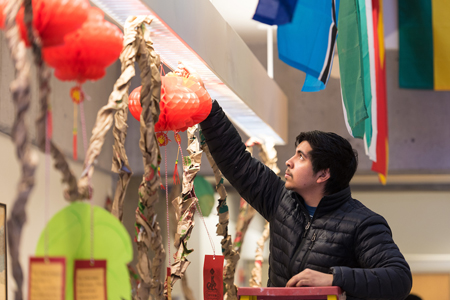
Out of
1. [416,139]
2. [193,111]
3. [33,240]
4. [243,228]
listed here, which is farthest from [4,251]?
[416,139]

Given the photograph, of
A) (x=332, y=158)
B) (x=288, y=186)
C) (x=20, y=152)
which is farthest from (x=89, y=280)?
(x=332, y=158)

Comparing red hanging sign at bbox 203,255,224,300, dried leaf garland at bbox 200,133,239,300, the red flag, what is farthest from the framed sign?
the red flag

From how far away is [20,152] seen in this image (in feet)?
3.11

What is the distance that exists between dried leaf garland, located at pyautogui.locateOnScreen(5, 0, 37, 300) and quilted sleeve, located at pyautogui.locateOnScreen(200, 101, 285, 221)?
116cm

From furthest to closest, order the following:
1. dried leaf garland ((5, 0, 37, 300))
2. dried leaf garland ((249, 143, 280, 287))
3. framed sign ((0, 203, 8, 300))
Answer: dried leaf garland ((249, 143, 280, 287)) → framed sign ((0, 203, 8, 300)) → dried leaf garland ((5, 0, 37, 300))

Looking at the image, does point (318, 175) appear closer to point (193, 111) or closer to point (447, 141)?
point (193, 111)

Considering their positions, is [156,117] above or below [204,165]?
below

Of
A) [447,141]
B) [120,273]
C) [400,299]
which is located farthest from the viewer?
[447,141]

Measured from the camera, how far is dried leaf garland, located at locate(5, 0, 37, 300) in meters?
0.93

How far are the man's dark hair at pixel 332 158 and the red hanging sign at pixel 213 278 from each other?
498mm

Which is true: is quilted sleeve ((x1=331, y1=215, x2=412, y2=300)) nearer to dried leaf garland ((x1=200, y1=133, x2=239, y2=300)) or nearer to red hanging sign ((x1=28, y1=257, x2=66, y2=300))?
dried leaf garland ((x1=200, y1=133, x2=239, y2=300))

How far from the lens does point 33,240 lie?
3826 millimetres

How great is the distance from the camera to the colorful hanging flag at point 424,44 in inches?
208

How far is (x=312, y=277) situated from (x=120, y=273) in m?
0.76
